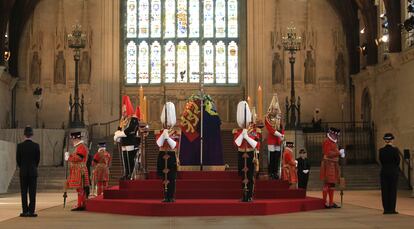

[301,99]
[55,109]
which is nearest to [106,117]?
[55,109]

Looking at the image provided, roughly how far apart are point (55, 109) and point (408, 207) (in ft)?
74.3

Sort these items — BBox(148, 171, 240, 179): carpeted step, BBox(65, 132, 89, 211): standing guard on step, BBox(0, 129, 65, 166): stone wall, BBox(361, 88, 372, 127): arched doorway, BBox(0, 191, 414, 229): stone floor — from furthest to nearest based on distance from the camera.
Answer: BBox(361, 88, 372, 127): arched doorway, BBox(0, 129, 65, 166): stone wall, BBox(148, 171, 240, 179): carpeted step, BBox(65, 132, 89, 211): standing guard on step, BBox(0, 191, 414, 229): stone floor

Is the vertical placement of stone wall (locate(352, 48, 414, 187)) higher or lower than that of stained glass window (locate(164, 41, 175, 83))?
lower

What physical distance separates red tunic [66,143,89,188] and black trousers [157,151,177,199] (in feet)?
7.29

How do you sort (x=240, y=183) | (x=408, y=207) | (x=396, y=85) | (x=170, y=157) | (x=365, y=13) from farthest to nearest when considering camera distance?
1. (x=365, y=13)
2. (x=396, y=85)
3. (x=408, y=207)
4. (x=240, y=183)
5. (x=170, y=157)

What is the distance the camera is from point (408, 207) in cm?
1789

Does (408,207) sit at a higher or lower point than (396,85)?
lower

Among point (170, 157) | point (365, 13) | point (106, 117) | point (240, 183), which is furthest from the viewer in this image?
point (106, 117)

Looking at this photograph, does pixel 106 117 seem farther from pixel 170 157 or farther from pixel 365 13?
pixel 170 157

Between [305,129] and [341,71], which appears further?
[341,71]

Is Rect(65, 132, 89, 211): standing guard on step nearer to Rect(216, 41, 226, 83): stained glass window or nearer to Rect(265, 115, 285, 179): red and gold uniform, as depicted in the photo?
Rect(265, 115, 285, 179): red and gold uniform

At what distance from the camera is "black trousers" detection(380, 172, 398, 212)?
15.4 meters

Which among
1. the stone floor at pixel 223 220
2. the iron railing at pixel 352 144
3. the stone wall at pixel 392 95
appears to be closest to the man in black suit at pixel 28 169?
the stone floor at pixel 223 220

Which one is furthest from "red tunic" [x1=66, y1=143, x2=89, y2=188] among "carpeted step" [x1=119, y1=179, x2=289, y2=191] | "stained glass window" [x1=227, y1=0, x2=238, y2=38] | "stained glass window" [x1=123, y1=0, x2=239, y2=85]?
"stained glass window" [x1=227, y1=0, x2=238, y2=38]
